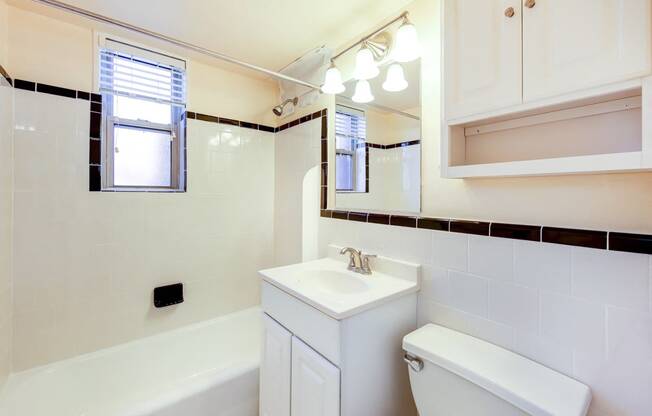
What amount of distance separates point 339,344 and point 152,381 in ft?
4.90

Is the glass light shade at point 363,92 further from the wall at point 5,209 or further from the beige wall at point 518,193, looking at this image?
the wall at point 5,209

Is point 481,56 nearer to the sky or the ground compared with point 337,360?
nearer to the sky

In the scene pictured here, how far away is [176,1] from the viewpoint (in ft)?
4.53

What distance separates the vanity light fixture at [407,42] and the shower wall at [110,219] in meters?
1.37

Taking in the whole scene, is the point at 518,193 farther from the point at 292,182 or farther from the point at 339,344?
the point at 292,182

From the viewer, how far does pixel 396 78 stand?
134 centimetres

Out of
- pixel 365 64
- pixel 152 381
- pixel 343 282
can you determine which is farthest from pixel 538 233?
pixel 152 381

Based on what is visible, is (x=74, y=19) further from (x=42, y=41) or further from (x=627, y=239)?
(x=627, y=239)

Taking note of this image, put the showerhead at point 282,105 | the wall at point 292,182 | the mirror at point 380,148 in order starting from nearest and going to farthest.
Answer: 1. the mirror at point 380,148
2. the wall at point 292,182
3. the showerhead at point 282,105

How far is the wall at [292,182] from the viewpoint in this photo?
1.94 m

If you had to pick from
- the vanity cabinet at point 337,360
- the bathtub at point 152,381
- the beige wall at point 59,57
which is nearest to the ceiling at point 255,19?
the beige wall at point 59,57

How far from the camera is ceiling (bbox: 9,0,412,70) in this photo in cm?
139

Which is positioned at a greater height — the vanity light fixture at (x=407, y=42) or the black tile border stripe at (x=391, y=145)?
the vanity light fixture at (x=407, y=42)

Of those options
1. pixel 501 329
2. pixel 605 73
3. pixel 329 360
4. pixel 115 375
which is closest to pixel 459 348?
pixel 501 329
